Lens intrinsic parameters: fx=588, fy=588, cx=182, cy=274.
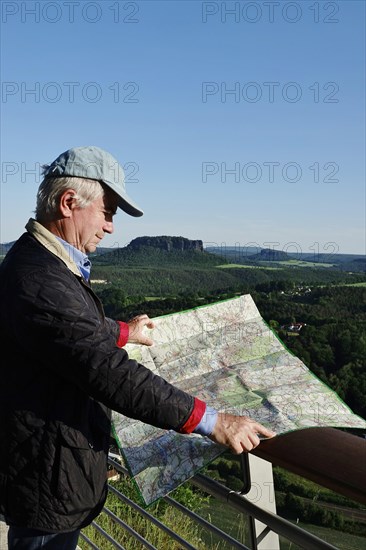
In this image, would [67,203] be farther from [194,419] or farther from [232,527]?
[232,527]

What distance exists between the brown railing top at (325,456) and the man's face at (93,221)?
61 centimetres

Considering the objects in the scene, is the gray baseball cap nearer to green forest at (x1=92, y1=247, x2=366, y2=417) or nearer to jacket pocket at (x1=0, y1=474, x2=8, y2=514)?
jacket pocket at (x1=0, y1=474, x2=8, y2=514)

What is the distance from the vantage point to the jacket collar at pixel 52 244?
130 centimetres

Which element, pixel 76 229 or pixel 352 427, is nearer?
pixel 352 427

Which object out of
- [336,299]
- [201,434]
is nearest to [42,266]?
[201,434]

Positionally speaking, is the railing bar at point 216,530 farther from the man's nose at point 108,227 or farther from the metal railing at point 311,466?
the man's nose at point 108,227

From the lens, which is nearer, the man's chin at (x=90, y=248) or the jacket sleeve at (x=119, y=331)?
the man's chin at (x=90, y=248)

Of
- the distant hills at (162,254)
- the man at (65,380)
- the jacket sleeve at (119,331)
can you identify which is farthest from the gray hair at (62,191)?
the distant hills at (162,254)

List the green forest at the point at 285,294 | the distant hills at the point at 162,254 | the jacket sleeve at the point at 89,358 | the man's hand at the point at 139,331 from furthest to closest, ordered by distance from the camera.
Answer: the distant hills at the point at 162,254
the green forest at the point at 285,294
the man's hand at the point at 139,331
the jacket sleeve at the point at 89,358

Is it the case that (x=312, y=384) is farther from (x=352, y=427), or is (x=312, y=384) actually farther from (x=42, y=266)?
(x=42, y=266)

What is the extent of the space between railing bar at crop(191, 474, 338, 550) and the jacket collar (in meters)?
0.61

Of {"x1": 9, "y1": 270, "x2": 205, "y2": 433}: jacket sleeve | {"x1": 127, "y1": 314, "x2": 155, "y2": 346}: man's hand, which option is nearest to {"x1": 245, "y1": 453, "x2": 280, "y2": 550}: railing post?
{"x1": 9, "y1": 270, "x2": 205, "y2": 433}: jacket sleeve

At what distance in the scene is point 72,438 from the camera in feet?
4.05

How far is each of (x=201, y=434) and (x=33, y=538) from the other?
1.61 feet
